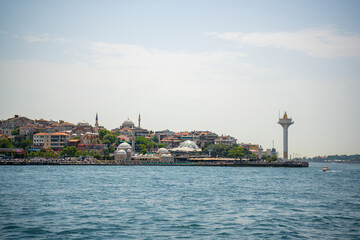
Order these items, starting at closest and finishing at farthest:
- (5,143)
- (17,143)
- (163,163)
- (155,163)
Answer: (155,163) < (163,163) < (5,143) < (17,143)

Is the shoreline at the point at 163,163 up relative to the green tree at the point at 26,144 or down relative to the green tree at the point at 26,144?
down

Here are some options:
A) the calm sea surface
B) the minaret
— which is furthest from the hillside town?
the calm sea surface

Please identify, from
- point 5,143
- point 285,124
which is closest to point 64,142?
point 5,143

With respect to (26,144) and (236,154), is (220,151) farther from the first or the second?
(26,144)

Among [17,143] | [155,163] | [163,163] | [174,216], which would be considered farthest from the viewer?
[17,143]

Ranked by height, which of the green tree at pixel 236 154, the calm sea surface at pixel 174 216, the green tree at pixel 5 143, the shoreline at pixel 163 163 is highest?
the green tree at pixel 5 143

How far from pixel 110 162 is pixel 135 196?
92861 millimetres

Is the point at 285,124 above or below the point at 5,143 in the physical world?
above

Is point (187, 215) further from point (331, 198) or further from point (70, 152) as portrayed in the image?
point (70, 152)

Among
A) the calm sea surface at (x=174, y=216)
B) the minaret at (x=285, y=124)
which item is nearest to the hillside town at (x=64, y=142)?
the minaret at (x=285, y=124)

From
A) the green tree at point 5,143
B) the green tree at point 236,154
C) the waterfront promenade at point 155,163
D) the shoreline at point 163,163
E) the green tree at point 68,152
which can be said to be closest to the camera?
the waterfront promenade at point 155,163

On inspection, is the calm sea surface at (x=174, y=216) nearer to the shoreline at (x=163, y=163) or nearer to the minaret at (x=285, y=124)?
the shoreline at (x=163, y=163)

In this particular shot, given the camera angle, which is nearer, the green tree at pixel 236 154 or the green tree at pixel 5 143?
the green tree at pixel 5 143

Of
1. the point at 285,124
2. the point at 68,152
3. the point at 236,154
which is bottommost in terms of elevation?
the point at 236,154
